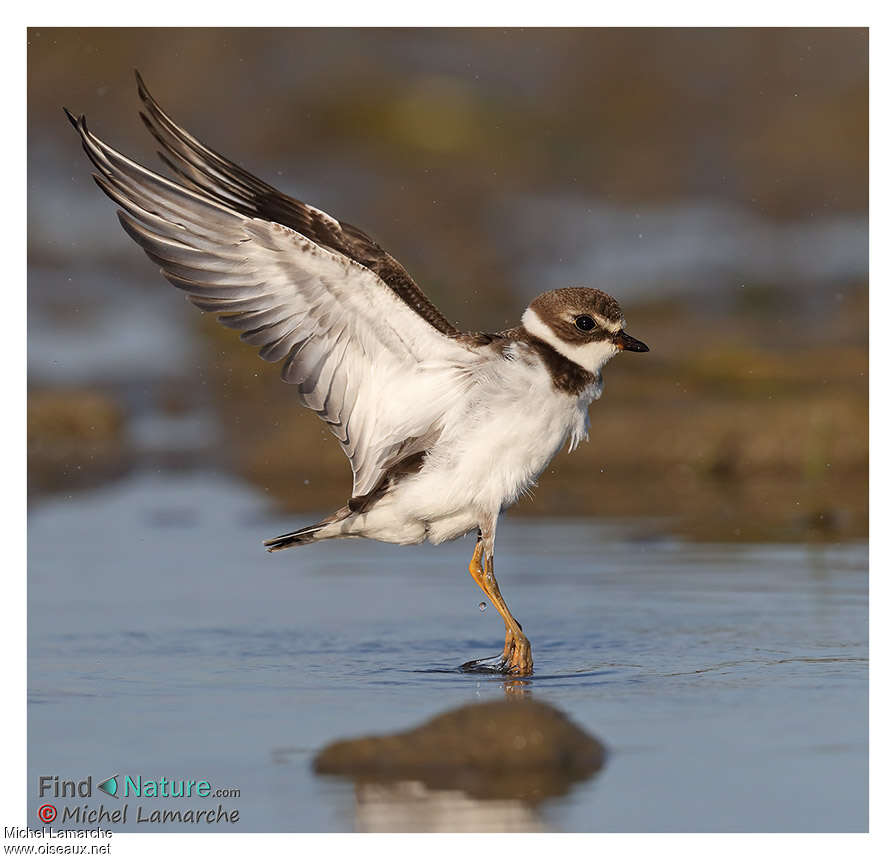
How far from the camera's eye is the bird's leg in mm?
6945

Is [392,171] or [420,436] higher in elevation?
[392,171]

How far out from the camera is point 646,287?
17344 mm

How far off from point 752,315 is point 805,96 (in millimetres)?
4944

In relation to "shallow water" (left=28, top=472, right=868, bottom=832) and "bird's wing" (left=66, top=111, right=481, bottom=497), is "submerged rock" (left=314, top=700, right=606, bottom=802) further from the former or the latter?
"bird's wing" (left=66, top=111, right=481, bottom=497)

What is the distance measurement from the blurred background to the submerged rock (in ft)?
24.2

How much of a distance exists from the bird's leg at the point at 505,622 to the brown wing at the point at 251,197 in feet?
3.66

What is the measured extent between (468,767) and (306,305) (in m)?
2.43

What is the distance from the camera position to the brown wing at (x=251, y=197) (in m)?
7.16

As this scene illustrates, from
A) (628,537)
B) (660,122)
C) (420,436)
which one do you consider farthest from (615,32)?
(420,436)

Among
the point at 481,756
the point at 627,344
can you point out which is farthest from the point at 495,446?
the point at 481,756

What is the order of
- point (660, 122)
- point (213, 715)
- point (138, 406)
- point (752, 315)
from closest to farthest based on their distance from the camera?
point (213, 715) < point (138, 406) < point (752, 315) < point (660, 122)

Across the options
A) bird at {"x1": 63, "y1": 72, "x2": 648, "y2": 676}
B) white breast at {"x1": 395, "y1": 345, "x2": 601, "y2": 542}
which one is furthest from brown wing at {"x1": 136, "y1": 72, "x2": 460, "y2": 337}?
white breast at {"x1": 395, "y1": 345, "x2": 601, "y2": 542}
